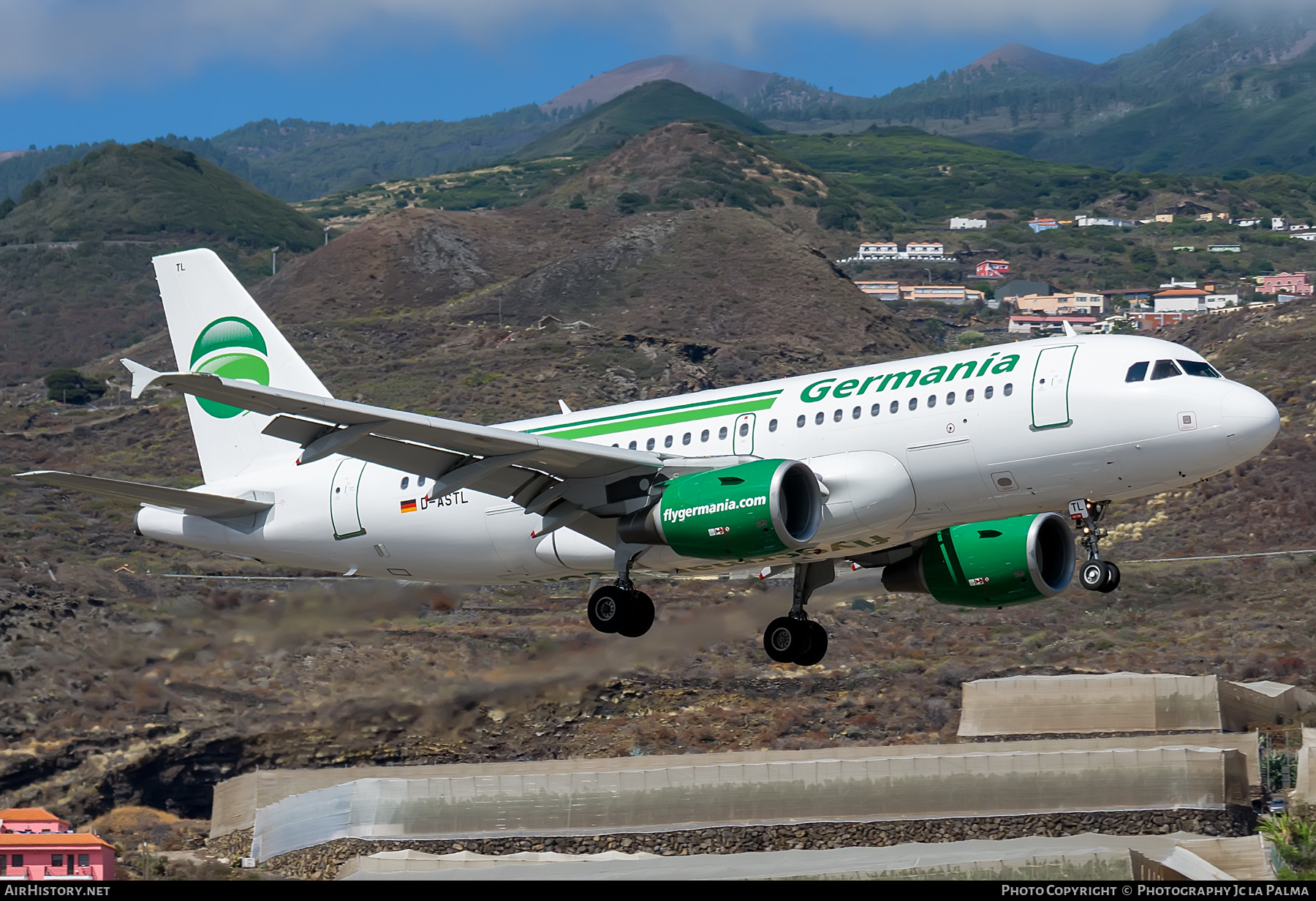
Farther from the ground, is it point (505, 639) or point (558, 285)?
point (558, 285)

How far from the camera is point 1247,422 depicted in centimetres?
3059

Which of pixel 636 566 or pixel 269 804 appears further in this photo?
pixel 269 804

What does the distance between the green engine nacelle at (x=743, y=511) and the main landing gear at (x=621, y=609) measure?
2540mm

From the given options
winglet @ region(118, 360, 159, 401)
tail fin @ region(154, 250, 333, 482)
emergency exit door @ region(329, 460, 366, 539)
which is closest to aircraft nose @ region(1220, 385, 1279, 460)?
emergency exit door @ region(329, 460, 366, 539)

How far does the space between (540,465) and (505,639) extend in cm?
3190

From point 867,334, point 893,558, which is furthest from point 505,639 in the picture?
point 867,334

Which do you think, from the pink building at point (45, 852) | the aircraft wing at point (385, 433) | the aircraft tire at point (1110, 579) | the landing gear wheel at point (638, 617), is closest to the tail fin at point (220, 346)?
the aircraft wing at point (385, 433)

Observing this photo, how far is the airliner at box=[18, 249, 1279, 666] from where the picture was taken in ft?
103

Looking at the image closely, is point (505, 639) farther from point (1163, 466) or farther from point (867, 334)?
point (867, 334)

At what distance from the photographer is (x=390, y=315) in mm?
183625

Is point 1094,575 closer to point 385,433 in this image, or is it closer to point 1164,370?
point 1164,370

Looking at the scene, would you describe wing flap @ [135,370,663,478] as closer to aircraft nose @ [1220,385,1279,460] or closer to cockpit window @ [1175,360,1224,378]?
cockpit window @ [1175,360,1224,378]

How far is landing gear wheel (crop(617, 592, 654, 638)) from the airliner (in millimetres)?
60

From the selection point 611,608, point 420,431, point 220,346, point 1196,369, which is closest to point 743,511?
point 611,608
